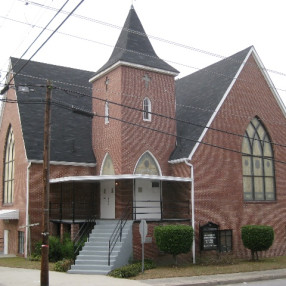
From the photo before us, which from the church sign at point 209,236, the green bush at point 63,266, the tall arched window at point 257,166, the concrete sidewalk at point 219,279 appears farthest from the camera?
the tall arched window at point 257,166

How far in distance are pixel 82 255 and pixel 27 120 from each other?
9.86 meters

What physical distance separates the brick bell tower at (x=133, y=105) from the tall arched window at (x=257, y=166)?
4.61 metres

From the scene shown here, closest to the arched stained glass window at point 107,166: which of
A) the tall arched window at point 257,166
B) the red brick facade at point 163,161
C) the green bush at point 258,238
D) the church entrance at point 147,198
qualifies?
the red brick facade at point 163,161

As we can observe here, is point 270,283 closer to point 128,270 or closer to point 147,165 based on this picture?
point 128,270

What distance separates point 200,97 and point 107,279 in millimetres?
14166

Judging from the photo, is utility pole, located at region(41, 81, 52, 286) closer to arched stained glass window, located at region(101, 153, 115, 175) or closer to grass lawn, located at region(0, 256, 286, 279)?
grass lawn, located at region(0, 256, 286, 279)

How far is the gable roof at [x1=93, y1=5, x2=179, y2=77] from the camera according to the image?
979 inches

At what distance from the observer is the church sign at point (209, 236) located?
22930 millimetres

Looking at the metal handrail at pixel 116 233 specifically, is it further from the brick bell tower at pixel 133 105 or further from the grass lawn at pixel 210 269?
the brick bell tower at pixel 133 105

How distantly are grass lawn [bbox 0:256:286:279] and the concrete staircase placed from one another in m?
1.33

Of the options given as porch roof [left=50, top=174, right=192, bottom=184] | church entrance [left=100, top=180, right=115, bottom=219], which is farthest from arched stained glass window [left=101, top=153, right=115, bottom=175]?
porch roof [left=50, top=174, right=192, bottom=184]

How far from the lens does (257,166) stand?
27.1m

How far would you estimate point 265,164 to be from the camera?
27562mm

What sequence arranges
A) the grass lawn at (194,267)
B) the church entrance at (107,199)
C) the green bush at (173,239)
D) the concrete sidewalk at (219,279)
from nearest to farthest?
the concrete sidewalk at (219,279)
the grass lawn at (194,267)
the green bush at (173,239)
the church entrance at (107,199)
